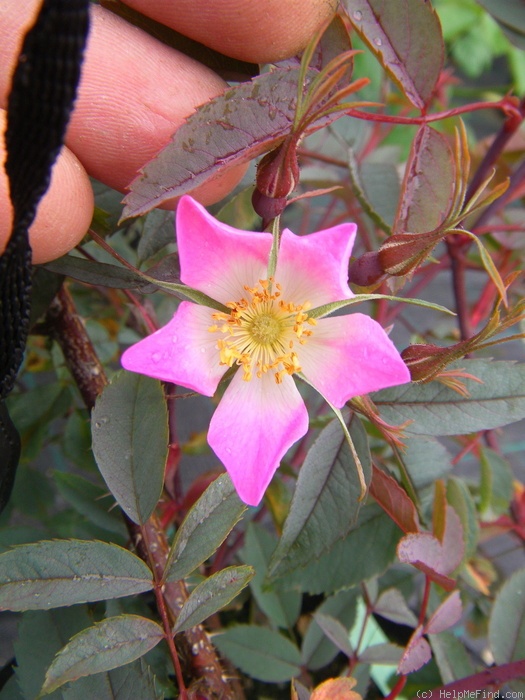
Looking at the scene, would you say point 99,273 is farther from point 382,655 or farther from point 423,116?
point 382,655

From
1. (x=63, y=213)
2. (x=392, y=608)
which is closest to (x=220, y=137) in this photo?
(x=63, y=213)

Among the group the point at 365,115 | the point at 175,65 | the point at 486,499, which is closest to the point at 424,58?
the point at 365,115

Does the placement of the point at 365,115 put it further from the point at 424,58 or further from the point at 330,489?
the point at 330,489

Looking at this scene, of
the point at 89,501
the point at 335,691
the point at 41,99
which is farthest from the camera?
the point at 89,501

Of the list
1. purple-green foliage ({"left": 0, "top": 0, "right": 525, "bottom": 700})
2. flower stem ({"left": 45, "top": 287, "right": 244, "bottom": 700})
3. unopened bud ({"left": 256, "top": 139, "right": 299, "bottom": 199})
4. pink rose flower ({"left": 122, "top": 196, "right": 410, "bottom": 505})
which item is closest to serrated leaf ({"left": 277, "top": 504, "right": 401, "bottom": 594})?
purple-green foliage ({"left": 0, "top": 0, "right": 525, "bottom": 700})

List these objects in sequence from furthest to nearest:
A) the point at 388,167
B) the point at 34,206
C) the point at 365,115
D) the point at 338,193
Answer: the point at 338,193 → the point at 388,167 → the point at 365,115 → the point at 34,206
